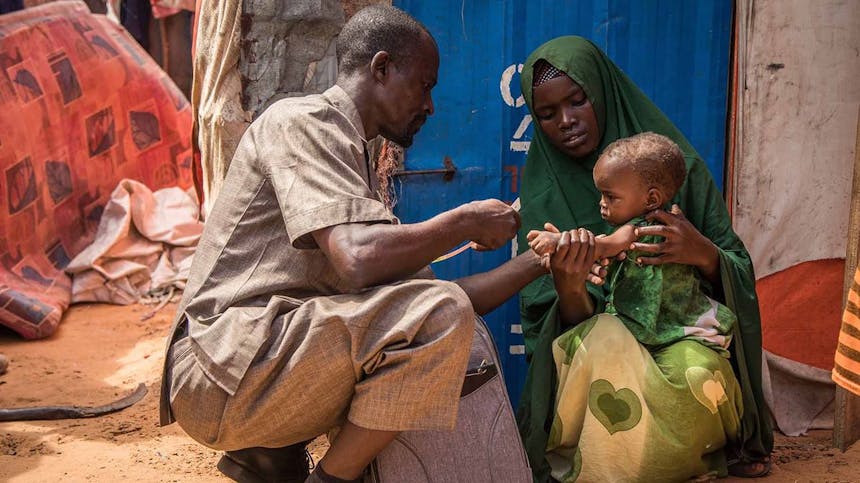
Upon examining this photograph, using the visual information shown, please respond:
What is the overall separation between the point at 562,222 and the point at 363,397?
143 centimetres

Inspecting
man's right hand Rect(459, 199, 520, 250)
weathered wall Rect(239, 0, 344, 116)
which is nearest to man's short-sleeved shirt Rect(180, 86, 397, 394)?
man's right hand Rect(459, 199, 520, 250)

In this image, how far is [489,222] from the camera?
2.76 metres

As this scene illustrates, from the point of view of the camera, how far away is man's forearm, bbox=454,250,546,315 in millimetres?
3297

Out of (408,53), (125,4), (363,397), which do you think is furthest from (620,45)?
(125,4)

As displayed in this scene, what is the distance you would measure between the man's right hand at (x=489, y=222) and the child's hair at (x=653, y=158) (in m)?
0.64

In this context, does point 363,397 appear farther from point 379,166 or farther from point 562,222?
point 379,166

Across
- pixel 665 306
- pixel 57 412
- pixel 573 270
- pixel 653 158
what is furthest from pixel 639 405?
pixel 57 412

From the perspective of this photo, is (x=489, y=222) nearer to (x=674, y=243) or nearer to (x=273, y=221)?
(x=273, y=221)

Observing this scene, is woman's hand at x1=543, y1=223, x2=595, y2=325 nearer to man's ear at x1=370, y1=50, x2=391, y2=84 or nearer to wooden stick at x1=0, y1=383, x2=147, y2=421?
man's ear at x1=370, y1=50, x2=391, y2=84

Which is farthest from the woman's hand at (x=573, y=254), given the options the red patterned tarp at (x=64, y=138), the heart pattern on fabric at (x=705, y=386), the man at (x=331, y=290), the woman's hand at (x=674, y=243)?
the red patterned tarp at (x=64, y=138)

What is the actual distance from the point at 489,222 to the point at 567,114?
1.08 meters

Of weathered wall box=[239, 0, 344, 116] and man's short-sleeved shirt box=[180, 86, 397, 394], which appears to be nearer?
man's short-sleeved shirt box=[180, 86, 397, 394]

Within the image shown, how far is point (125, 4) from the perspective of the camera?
9.20 m

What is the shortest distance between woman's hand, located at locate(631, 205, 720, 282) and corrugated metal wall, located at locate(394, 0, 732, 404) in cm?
111
